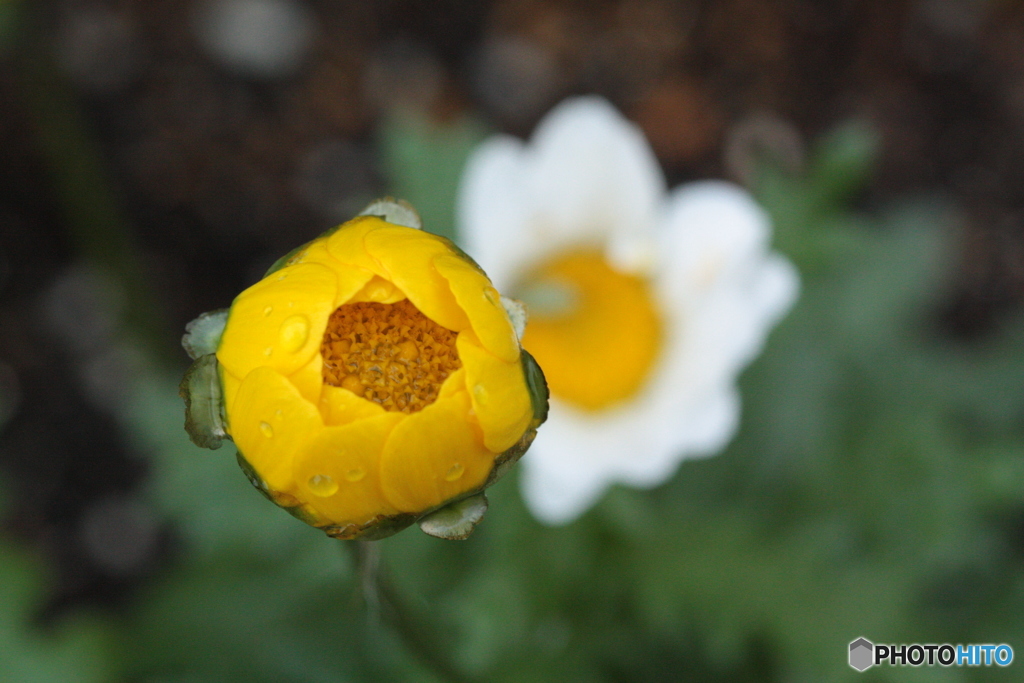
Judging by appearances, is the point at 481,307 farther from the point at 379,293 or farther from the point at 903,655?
the point at 903,655

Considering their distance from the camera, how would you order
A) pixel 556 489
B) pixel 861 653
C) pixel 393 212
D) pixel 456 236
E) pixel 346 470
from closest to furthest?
pixel 346 470
pixel 393 212
pixel 556 489
pixel 861 653
pixel 456 236

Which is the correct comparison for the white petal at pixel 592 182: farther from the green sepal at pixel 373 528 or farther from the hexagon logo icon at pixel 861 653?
the green sepal at pixel 373 528

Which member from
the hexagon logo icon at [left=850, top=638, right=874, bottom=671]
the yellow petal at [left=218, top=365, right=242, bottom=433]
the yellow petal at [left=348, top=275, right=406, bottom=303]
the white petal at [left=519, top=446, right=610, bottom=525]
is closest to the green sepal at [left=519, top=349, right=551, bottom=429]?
the yellow petal at [left=348, top=275, right=406, bottom=303]

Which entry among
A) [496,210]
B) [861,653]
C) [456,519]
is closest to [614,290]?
[496,210]

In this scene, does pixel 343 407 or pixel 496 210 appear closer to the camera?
pixel 343 407

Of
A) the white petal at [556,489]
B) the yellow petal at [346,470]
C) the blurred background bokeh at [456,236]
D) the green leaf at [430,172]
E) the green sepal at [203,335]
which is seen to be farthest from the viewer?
the green leaf at [430,172]

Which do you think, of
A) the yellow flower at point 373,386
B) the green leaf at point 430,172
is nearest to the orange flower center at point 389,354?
the yellow flower at point 373,386

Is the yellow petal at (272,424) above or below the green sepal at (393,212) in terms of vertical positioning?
below
